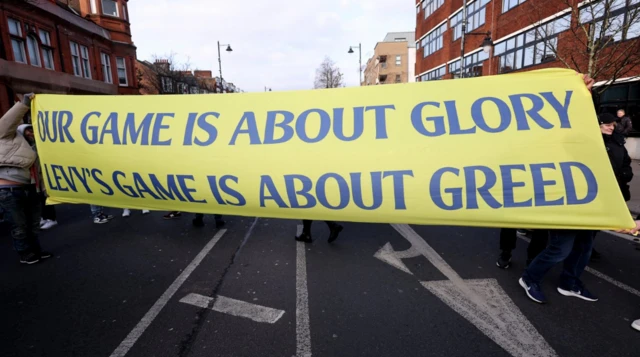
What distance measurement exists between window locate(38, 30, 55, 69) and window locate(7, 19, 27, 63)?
1441 mm

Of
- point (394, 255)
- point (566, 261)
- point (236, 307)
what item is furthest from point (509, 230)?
point (236, 307)

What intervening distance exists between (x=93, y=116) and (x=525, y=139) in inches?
188

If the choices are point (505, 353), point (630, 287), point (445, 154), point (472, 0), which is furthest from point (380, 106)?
point (472, 0)

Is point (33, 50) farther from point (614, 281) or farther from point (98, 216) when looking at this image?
point (614, 281)

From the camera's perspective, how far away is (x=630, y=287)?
345cm

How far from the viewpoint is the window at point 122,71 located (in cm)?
2523

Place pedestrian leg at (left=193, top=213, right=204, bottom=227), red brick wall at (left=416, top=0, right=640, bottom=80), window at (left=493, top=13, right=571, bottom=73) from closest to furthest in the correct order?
pedestrian leg at (left=193, top=213, right=204, bottom=227) → red brick wall at (left=416, top=0, right=640, bottom=80) → window at (left=493, top=13, right=571, bottom=73)

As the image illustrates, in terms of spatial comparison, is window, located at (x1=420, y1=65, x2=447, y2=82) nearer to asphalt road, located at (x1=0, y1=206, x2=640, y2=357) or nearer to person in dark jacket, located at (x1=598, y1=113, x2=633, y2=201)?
asphalt road, located at (x1=0, y1=206, x2=640, y2=357)

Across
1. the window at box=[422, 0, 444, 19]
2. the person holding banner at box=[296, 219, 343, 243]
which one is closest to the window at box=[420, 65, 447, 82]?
the window at box=[422, 0, 444, 19]

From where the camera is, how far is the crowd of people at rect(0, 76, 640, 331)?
3174 millimetres

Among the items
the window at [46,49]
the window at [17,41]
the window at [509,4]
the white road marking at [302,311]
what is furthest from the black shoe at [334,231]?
the window at [46,49]

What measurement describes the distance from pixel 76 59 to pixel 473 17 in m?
27.1

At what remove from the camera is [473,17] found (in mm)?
24125

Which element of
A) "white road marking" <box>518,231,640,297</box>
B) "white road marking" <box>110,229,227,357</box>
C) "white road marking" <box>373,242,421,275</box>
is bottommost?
"white road marking" <box>518,231,640,297</box>
